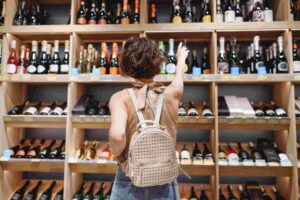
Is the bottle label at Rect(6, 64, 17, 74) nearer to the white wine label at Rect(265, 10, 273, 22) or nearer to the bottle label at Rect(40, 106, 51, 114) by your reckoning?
the bottle label at Rect(40, 106, 51, 114)

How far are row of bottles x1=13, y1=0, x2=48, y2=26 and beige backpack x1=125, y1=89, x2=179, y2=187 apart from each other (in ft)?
7.52

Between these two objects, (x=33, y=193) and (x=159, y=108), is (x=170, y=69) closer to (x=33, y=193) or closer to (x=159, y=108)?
(x=159, y=108)

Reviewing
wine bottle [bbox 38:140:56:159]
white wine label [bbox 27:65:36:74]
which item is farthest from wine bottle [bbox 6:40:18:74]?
wine bottle [bbox 38:140:56:159]

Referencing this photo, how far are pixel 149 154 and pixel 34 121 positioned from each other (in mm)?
1740

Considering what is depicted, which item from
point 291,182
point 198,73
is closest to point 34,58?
point 198,73

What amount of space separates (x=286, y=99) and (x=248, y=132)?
55 cm

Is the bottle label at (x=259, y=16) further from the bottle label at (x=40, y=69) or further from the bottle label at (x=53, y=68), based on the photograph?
the bottle label at (x=40, y=69)

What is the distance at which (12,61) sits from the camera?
2.50 meters

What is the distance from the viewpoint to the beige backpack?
1012 millimetres

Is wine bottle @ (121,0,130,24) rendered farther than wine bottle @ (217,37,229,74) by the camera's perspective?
Yes

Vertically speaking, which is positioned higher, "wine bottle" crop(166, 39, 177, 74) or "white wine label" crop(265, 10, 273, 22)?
"white wine label" crop(265, 10, 273, 22)

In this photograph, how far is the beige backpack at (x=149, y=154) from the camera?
1012 mm

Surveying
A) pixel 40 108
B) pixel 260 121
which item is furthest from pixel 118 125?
pixel 40 108

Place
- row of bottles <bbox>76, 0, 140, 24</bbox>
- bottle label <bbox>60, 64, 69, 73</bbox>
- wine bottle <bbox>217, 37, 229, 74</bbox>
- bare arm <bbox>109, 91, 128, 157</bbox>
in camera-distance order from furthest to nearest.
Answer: row of bottles <bbox>76, 0, 140, 24</bbox> → bottle label <bbox>60, 64, 69, 73</bbox> → wine bottle <bbox>217, 37, 229, 74</bbox> → bare arm <bbox>109, 91, 128, 157</bbox>
